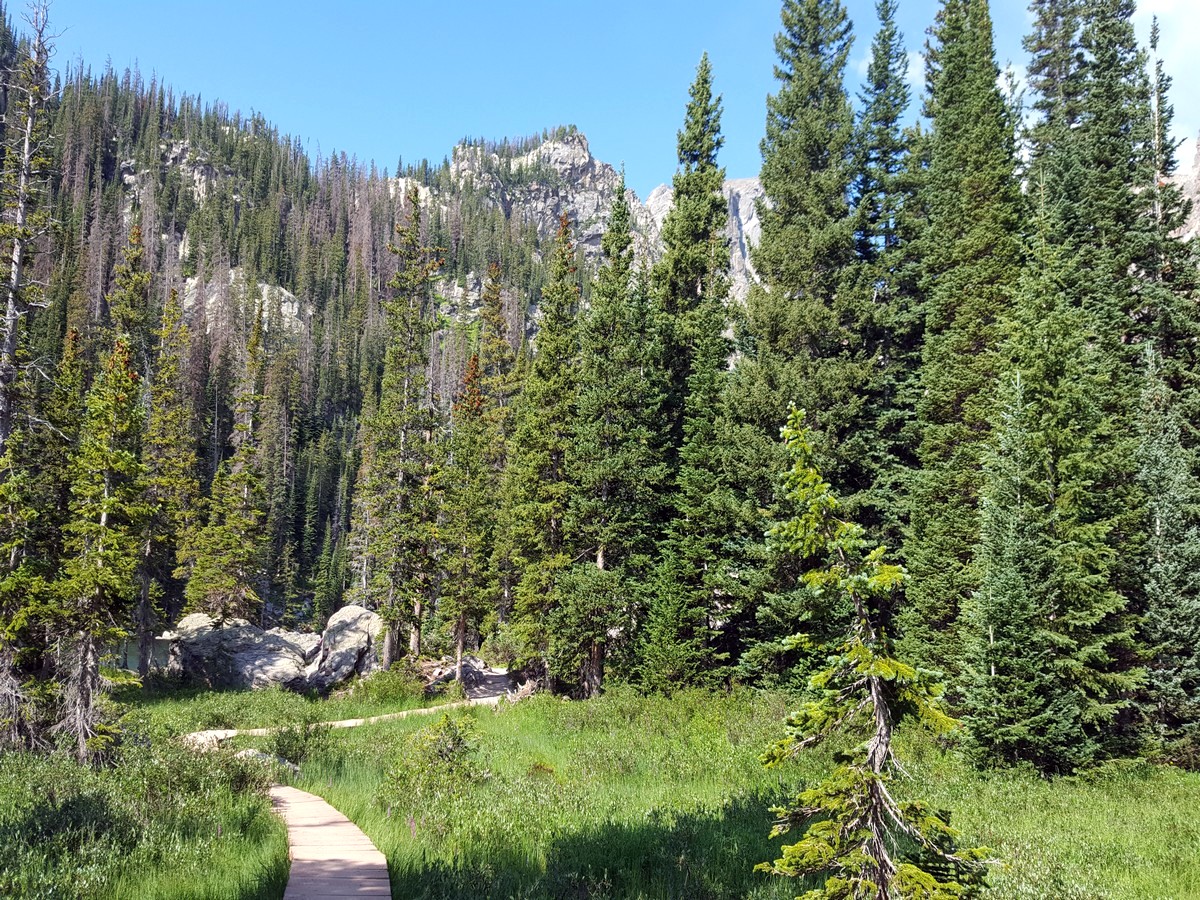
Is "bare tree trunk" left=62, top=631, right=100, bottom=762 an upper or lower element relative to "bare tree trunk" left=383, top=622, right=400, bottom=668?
upper

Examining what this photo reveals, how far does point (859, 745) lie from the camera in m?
4.46

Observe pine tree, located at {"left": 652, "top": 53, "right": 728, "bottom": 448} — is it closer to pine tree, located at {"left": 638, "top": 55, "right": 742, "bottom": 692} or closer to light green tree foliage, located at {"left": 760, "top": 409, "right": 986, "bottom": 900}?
pine tree, located at {"left": 638, "top": 55, "right": 742, "bottom": 692}

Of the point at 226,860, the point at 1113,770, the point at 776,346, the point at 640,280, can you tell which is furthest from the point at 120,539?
the point at 1113,770

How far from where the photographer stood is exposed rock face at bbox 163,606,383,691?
3203cm

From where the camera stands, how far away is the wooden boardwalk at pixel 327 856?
7383 millimetres

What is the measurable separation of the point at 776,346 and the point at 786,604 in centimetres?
951

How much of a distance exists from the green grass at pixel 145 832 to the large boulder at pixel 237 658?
20.1 meters

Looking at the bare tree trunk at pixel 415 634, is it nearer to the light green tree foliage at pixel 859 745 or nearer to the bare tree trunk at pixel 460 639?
the bare tree trunk at pixel 460 639

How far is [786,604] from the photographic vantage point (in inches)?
822

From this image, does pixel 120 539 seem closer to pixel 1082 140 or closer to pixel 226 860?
pixel 226 860

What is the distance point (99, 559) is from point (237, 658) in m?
16.7

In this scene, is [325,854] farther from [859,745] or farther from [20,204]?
[20,204]

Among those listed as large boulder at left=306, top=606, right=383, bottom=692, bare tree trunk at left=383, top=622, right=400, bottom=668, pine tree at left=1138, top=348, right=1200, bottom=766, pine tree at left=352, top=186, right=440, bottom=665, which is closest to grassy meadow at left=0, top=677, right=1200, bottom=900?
pine tree at left=1138, top=348, right=1200, bottom=766

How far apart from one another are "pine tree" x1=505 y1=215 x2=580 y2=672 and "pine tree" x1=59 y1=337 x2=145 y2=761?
1320cm
